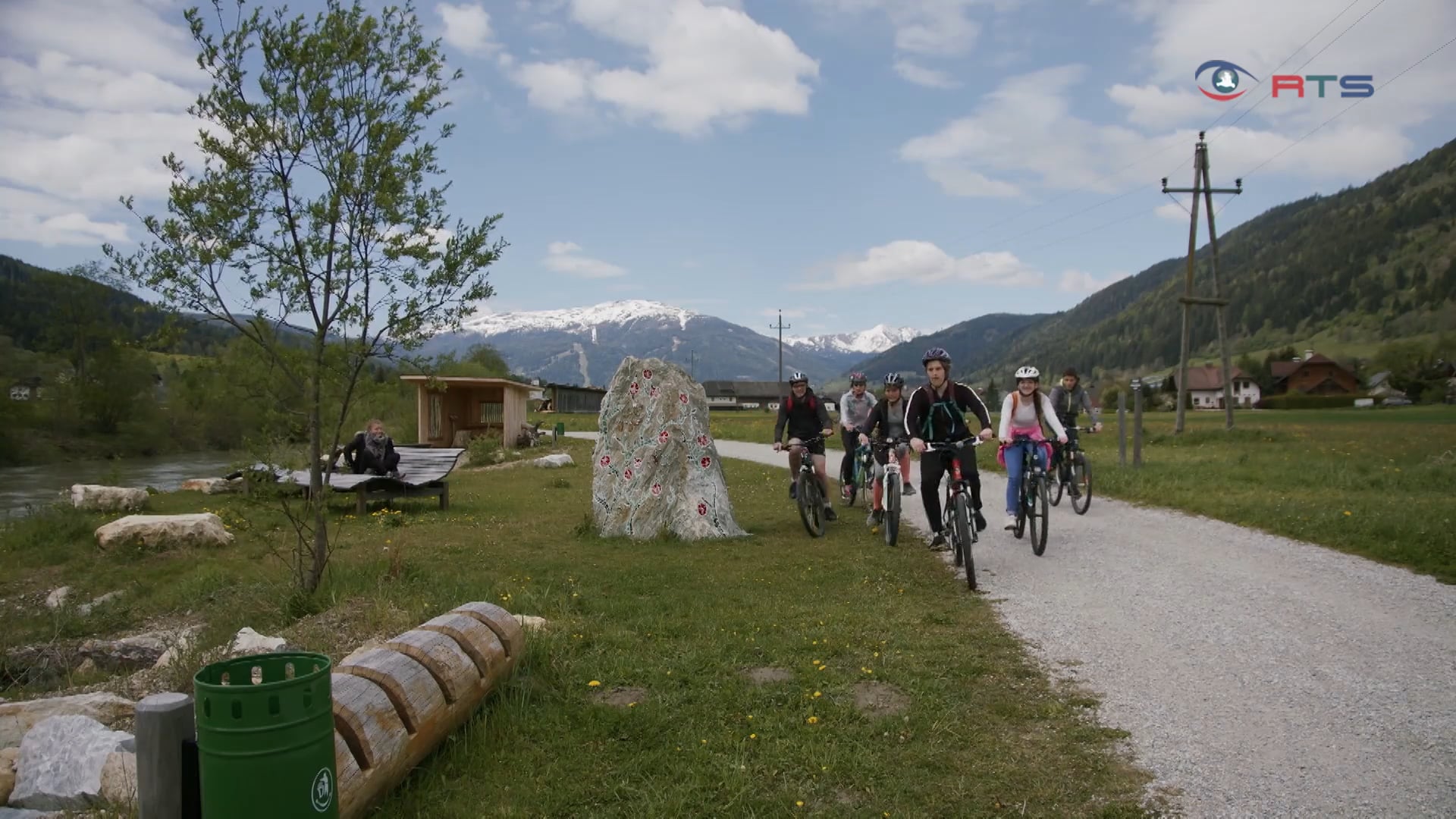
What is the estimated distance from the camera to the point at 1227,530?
10.8 meters

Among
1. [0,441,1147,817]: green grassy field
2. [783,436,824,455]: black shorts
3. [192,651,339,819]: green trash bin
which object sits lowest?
[0,441,1147,817]: green grassy field

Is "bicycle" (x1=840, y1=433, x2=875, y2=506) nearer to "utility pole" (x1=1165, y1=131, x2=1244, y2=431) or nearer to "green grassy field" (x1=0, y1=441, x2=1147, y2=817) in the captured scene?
"green grassy field" (x1=0, y1=441, x2=1147, y2=817)

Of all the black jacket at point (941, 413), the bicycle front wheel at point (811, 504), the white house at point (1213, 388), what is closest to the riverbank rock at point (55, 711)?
the black jacket at point (941, 413)

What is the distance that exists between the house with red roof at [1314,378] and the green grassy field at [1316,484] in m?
86.1

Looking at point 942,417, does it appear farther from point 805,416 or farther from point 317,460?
point 317,460

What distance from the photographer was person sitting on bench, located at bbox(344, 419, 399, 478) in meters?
16.3

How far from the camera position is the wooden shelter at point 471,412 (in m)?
33.9

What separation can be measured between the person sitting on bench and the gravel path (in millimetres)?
10771

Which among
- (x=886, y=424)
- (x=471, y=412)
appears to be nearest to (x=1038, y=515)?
(x=886, y=424)

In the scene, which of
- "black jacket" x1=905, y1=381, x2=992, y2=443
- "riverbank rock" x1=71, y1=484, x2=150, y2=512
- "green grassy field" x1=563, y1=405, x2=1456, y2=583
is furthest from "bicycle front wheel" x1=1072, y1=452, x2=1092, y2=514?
"riverbank rock" x1=71, y1=484, x2=150, y2=512

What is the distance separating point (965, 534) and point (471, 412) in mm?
32929

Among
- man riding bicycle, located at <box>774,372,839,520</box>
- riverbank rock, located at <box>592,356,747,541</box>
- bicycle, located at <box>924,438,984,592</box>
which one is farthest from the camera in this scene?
man riding bicycle, located at <box>774,372,839,520</box>

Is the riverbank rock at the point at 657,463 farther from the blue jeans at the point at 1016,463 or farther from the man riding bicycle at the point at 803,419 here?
the blue jeans at the point at 1016,463

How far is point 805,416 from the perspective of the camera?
472 inches
